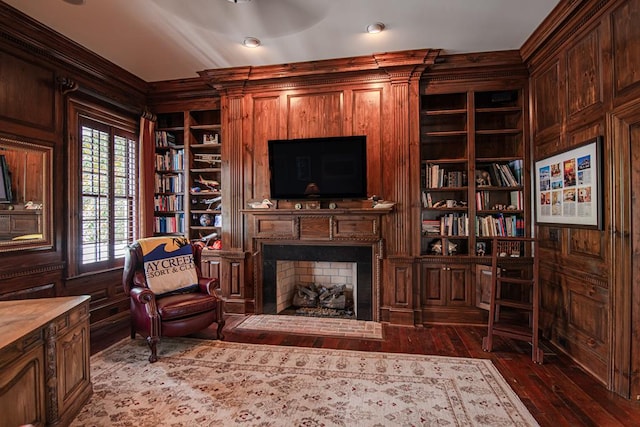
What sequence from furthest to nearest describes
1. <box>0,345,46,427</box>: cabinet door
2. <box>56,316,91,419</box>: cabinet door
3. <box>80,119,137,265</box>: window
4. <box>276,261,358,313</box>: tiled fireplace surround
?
<box>276,261,358,313</box>: tiled fireplace surround < <box>80,119,137,265</box>: window < <box>56,316,91,419</box>: cabinet door < <box>0,345,46,427</box>: cabinet door

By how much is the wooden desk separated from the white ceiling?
98.0 inches

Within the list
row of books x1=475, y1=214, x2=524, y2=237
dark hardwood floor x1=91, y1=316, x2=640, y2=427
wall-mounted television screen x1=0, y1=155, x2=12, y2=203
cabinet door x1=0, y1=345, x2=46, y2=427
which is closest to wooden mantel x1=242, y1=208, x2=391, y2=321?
dark hardwood floor x1=91, y1=316, x2=640, y2=427

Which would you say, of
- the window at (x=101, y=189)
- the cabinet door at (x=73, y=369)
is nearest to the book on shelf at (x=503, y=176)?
the cabinet door at (x=73, y=369)

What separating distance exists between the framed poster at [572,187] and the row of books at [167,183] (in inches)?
178

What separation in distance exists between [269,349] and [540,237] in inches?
121

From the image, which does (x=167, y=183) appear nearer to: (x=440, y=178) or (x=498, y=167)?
(x=440, y=178)

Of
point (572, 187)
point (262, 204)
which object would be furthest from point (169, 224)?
point (572, 187)

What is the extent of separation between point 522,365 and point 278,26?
3.78 meters

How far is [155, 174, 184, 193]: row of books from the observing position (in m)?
4.60

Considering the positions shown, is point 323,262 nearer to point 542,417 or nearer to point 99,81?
point 542,417

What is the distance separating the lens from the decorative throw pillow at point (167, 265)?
3254 millimetres

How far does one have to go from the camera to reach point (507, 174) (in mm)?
3752

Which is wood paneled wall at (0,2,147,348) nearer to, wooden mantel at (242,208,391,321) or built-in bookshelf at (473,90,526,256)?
wooden mantel at (242,208,391,321)

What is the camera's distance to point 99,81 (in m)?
3.82
